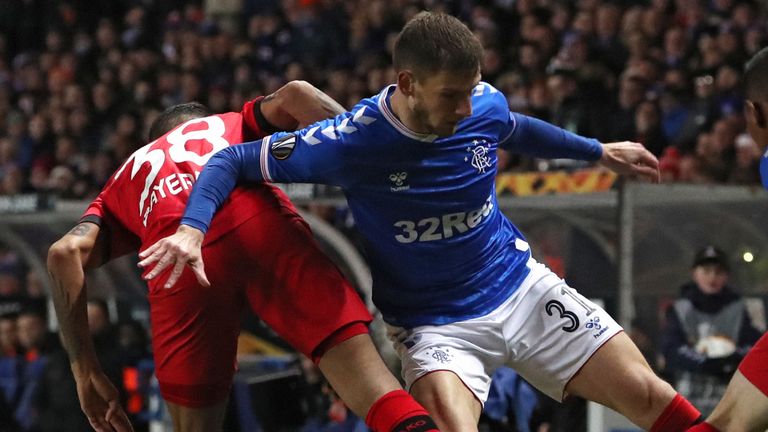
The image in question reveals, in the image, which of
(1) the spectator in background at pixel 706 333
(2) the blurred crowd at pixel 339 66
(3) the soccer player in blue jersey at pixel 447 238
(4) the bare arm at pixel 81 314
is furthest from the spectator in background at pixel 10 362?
(3) the soccer player in blue jersey at pixel 447 238

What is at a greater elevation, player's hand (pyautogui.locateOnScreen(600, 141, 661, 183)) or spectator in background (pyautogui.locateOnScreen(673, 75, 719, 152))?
player's hand (pyautogui.locateOnScreen(600, 141, 661, 183))

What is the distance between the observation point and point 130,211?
15.8 feet

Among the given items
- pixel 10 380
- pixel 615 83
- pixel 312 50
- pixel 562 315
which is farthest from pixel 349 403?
pixel 312 50

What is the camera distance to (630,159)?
505 centimetres

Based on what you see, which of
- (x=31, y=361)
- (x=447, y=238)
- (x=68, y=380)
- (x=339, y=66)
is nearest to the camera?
(x=447, y=238)

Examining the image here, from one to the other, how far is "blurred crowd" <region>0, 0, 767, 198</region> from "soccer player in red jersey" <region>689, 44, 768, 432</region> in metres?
3.87

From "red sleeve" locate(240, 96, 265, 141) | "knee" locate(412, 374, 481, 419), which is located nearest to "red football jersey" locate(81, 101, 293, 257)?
"red sleeve" locate(240, 96, 265, 141)

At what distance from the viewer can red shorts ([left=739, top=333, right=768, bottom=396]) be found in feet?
13.4

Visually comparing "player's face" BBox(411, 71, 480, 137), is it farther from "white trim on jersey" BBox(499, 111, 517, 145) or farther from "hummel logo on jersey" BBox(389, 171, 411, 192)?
"white trim on jersey" BBox(499, 111, 517, 145)

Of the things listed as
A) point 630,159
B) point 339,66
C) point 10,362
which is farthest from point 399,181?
point 339,66

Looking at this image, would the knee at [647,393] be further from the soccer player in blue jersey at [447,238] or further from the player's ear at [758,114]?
the player's ear at [758,114]

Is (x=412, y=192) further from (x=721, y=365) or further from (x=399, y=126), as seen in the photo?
(x=721, y=365)

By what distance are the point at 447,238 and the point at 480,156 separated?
1.00ft

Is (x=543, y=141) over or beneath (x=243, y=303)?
over
